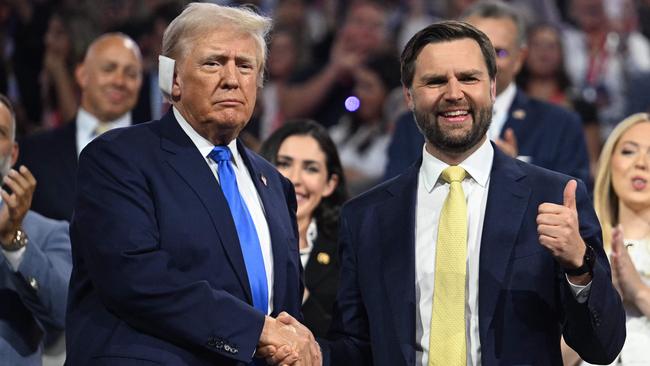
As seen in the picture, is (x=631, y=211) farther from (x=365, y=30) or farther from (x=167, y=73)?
(x=365, y=30)

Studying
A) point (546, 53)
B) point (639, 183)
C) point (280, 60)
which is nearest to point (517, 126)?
point (639, 183)

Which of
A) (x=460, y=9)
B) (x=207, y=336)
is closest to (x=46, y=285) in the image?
(x=207, y=336)

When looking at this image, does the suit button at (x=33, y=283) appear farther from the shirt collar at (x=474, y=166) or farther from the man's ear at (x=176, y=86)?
the shirt collar at (x=474, y=166)

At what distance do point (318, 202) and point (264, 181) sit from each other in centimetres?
160

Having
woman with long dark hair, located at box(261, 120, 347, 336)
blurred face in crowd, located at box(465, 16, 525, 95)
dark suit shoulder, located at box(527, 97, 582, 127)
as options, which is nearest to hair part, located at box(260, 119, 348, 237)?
woman with long dark hair, located at box(261, 120, 347, 336)

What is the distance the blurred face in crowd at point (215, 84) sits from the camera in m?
3.57

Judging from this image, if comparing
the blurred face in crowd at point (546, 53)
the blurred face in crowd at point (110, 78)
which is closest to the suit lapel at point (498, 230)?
the blurred face in crowd at point (110, 78)

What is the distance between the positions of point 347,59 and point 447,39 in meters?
4.34

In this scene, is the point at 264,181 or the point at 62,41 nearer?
the point at 264,181

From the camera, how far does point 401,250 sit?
3.75 m

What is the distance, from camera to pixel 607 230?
493cm

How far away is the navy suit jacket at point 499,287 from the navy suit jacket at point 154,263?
49 centimetres

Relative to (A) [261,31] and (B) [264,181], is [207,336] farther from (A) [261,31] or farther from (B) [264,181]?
(A) [261,31]

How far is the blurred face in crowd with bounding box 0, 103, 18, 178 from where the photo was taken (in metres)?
4.74
